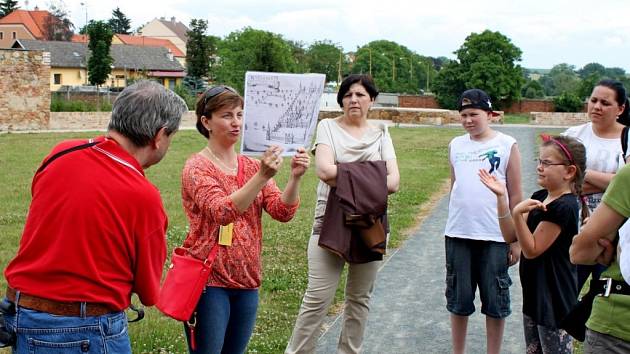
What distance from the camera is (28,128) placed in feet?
119

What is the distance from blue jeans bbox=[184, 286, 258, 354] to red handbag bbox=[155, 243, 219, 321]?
128 millimetres

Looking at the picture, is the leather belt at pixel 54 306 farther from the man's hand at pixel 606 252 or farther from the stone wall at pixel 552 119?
the stone wall at pixel 552 119

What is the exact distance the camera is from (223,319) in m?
3.96

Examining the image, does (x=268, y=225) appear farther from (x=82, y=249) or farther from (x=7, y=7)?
(x=7, y=7)

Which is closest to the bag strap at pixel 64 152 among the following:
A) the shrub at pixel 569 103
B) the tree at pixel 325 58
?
the shrub at pixel 569 103

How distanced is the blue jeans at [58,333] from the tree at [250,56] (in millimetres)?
46388

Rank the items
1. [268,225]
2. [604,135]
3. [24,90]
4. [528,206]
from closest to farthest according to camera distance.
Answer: [528,206] < [604,135] < [268,225] < [24,90]

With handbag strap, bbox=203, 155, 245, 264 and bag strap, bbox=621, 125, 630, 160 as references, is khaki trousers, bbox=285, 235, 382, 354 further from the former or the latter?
bag strap, bbox=621, 125, 630, 160

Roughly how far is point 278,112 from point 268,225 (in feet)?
23.3

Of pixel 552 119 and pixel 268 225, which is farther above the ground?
pixel 552 119

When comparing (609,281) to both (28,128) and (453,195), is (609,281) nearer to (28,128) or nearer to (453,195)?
(453,195)

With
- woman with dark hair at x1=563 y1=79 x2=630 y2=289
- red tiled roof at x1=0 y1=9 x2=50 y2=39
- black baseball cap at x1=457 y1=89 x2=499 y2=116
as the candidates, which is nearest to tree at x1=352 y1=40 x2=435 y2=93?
red tiled roof at x1=0 y1=9 x2=50 y2=39

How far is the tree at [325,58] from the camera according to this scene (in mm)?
103000

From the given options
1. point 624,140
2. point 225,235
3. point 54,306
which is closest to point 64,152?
point 54,306
